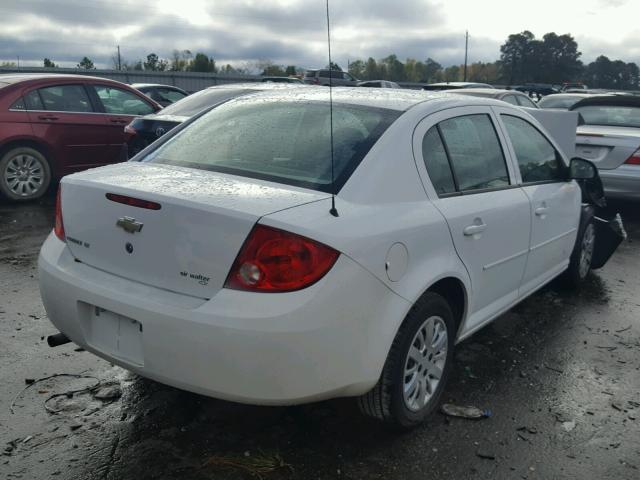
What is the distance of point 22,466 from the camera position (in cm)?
274

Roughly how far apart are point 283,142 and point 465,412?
1721 millimetres

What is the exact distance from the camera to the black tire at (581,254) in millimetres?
5262

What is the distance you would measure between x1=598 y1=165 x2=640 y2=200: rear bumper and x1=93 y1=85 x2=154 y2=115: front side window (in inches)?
259

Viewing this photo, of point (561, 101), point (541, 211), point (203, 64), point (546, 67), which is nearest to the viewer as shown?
point (541, 211)

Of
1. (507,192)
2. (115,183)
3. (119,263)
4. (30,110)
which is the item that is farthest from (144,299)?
(30,110)

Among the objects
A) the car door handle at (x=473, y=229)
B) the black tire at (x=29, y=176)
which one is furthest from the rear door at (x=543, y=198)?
the black tire at (x=29, y=176)

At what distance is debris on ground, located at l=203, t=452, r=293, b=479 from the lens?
9.13ft

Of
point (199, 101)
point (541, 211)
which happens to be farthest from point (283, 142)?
point (199, 101)

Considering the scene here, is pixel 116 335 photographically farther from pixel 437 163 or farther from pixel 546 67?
pixel 546 67

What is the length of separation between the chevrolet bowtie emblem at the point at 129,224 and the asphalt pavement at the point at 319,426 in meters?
1.02

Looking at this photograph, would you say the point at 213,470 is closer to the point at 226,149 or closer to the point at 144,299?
the point at 144,299

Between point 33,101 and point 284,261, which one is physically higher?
point 33,101

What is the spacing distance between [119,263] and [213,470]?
1.00m

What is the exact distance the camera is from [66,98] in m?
8.68
